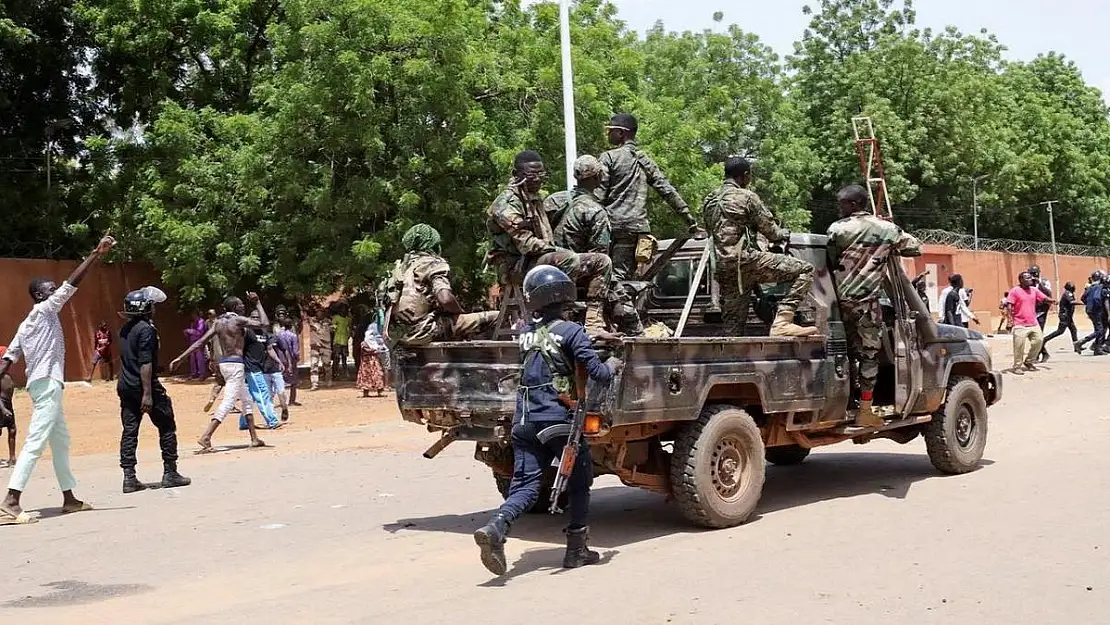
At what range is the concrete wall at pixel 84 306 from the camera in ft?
77.6

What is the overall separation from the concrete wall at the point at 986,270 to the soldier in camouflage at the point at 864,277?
27.8 metres

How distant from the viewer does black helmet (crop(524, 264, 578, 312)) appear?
6703 mm

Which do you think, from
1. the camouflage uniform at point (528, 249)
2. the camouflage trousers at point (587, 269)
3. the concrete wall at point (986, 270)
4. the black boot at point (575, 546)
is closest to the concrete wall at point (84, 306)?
the camouflage uniform at point (528, 249)

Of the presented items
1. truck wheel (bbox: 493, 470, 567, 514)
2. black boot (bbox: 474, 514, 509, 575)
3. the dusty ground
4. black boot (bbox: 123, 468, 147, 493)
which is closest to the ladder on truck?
the dusty ground

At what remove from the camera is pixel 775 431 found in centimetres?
853

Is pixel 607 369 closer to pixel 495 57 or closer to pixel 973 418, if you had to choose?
pixel 973 418

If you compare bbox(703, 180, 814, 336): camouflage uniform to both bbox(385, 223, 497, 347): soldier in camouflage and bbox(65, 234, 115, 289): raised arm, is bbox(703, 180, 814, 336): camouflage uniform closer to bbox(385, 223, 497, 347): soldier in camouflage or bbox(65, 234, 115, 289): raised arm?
bbox(385, 223, 497, 347): soldier in camouflage

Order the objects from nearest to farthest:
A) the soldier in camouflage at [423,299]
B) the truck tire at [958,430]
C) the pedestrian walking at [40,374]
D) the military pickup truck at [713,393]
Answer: the military pickup truck at [713,393]
the soldier in camouflage at [423,299]
the pedestrian walking at [40,374]
the truck tire at [958,430]

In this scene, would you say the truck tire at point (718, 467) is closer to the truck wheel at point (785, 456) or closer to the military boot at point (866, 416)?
the military boot at point (866, 416)

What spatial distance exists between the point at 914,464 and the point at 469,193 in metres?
12.3

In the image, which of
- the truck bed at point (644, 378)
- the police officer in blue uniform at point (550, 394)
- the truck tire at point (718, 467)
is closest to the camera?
the police officer in blue uniform at point (550, 394)

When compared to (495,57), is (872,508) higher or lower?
lower

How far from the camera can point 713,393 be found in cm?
786

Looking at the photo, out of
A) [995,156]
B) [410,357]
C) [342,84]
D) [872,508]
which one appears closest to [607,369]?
[410,357]
